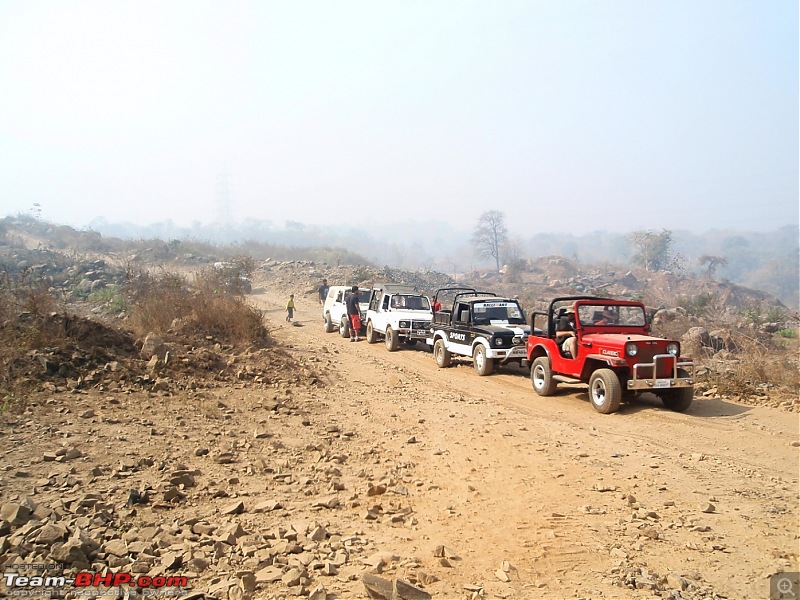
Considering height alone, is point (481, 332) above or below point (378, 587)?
above

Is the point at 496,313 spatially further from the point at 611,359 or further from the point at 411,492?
the point at 411,492

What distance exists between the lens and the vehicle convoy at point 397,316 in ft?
54.5

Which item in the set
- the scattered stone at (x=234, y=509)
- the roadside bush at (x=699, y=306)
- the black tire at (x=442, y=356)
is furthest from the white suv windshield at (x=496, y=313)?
the roadside bush at (x=699, y=306)

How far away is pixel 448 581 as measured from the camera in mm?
4023

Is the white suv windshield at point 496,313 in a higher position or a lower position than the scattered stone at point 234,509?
higher

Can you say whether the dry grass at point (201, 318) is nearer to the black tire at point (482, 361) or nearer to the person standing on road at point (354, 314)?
the person standing on road at point (354, 314)

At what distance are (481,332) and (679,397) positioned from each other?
483cm

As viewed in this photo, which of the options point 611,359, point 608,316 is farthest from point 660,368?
point 608,316

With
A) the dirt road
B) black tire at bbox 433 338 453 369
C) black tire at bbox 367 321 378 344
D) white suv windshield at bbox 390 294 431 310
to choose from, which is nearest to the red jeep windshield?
the dirt road

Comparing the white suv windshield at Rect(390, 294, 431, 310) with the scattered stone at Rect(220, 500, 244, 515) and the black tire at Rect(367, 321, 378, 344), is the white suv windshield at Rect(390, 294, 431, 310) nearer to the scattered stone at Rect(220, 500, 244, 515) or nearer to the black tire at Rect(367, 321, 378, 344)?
the black tire at Rect(367, 321, 378, 344)

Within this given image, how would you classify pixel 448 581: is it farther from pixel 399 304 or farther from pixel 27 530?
pixel 399 304

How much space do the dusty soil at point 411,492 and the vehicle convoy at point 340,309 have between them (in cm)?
986

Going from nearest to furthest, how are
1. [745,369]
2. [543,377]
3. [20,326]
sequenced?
1. [20,326]
2. [543,377]
3. [745,369]

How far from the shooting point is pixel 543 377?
35.2 ft
